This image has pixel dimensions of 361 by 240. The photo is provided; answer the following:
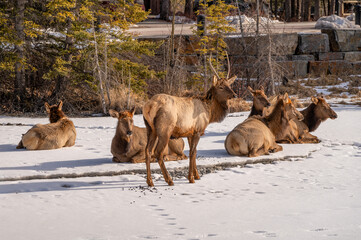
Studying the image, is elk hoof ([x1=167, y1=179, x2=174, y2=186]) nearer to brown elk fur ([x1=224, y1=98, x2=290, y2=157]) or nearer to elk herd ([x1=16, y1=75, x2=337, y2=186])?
elk herd ([x1=16, y1=75, x2=337, y2=186])

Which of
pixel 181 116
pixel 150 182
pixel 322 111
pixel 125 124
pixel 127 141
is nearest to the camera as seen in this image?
pixel 181 116

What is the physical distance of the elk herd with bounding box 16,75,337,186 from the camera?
8.91 metres

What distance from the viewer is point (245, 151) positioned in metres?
11.5

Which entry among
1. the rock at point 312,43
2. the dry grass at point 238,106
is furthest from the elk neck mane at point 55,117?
the rock at point 312,43

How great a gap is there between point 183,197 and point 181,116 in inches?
49.9

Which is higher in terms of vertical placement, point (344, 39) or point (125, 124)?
point (344, 39)

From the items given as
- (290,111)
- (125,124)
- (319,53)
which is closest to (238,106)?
(290,111)

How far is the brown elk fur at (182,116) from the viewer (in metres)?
8.80

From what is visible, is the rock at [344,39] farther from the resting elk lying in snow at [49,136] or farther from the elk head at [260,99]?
the resting elk lying in snow at [49,136]

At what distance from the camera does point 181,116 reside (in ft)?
29.6

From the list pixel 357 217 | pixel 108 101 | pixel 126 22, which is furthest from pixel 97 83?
pixel 357 217

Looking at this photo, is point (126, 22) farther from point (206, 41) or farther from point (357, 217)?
A: point (357, 217)

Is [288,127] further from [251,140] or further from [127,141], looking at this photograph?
[127,141]

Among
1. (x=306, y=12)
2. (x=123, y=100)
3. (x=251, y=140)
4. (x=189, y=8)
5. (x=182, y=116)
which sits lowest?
(x=251, y=140)
